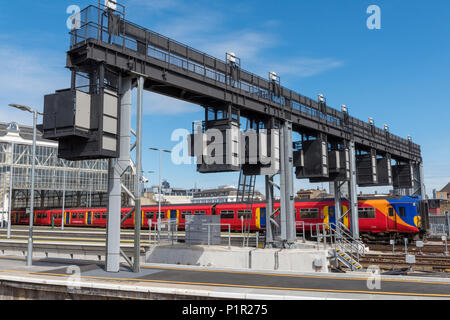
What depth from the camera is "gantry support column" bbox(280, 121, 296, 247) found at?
20.8 m

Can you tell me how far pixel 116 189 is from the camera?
1484 centimetres

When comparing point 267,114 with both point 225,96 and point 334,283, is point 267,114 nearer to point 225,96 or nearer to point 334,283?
point 225,96

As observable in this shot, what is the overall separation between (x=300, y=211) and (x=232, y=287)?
22.9 meters

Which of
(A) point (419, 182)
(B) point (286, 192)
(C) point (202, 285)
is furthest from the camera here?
(A) point (419, 182)

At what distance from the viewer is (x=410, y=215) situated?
95.6 feet

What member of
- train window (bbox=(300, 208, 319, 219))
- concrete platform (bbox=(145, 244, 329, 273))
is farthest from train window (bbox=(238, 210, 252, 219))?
concrete platform (bbox=(145, 244, 329, 273))

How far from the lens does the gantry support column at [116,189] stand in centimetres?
1449

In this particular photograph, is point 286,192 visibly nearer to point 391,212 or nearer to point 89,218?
point 391,212

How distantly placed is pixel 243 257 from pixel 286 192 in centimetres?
487

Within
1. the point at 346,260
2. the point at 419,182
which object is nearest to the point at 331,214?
the point at 346,260

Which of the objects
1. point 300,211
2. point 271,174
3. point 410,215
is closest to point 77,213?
point 300,211
